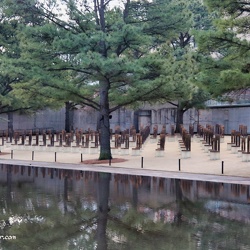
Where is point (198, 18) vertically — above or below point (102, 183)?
above

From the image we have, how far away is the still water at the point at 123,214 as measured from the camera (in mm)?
8141

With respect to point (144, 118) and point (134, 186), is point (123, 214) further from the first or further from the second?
point (144, 118)

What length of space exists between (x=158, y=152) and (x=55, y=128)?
33.0 metres

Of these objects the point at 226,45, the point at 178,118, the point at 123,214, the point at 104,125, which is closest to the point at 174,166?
the point at 104,125

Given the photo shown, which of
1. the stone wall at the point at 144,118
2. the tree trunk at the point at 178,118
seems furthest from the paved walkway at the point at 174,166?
the stone wall at the point at 144,118

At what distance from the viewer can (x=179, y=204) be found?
1191 cm

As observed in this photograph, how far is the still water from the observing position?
8141 millimetres

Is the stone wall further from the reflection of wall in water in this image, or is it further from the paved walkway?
the reflection of wall in water

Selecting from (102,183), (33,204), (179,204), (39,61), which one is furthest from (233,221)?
(39,61)

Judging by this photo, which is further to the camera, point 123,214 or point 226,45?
point 226,45

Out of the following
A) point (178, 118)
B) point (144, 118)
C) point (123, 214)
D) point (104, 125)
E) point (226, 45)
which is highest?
point (226, 45)

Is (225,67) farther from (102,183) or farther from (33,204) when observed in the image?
(33,204)

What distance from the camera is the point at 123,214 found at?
1055 cm

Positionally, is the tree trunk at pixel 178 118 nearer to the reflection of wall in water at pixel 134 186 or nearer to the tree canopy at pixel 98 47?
the tree canopy at pixel 98 47
